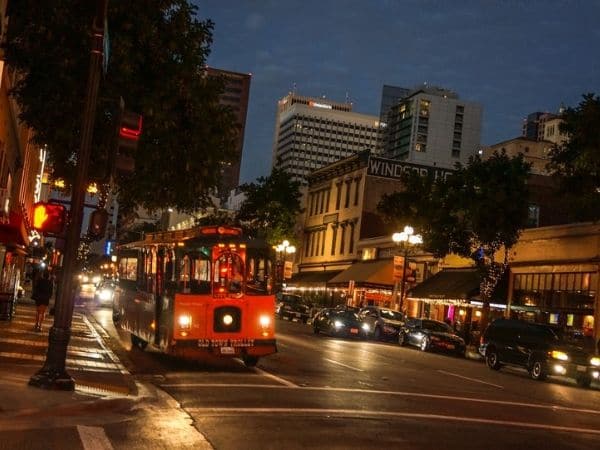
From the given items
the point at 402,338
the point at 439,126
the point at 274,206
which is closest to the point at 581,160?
the point at 402,338

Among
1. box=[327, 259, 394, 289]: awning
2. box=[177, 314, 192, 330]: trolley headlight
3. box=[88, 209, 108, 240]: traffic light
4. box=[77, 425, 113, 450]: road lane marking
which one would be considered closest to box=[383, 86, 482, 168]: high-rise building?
box=[327, 259, 394, 289]: awning

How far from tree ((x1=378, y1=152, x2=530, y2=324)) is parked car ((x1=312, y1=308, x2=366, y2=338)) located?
523 centimetres

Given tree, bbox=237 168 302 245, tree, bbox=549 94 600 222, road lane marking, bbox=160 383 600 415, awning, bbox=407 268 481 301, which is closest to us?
road lane marking, bbox=160 383 600 415

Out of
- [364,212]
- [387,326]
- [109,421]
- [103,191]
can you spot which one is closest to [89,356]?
[103,191]

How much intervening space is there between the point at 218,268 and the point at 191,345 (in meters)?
1.80

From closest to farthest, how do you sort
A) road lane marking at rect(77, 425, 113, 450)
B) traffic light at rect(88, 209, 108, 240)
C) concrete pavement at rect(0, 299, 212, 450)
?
road lane marking at rect(77, 425, 113, 450), concrete pavement at rect(0, 299, 212, 450), traffic light at rect(88, 209, 108, 240)

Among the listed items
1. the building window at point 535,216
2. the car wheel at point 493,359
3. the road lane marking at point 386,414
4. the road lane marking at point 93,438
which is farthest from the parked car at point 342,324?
the road lane marking at point 93,438

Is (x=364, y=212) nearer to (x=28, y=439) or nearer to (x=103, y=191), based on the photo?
(x=103, y=191)

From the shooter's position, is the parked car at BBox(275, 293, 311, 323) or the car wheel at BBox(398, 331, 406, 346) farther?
the parked car at BBox(275, 293, 311, 323)

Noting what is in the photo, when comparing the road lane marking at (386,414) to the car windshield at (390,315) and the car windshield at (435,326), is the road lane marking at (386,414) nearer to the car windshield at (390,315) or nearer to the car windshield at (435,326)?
the car windshield at (435,326)

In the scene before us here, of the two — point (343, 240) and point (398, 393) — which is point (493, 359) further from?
point (343, 240)

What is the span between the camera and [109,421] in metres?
11.0

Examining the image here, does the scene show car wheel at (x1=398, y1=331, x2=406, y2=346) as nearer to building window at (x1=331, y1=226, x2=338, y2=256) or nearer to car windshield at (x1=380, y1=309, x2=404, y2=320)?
car windshield at (x1=380, y1=309, x2=404, y2=320)

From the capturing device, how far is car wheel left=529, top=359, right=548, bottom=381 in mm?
25891
